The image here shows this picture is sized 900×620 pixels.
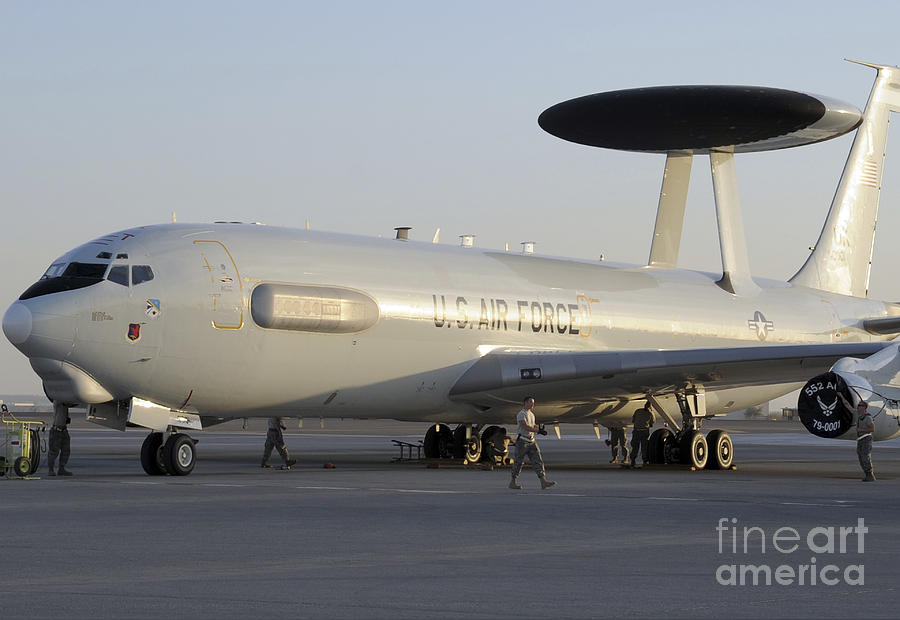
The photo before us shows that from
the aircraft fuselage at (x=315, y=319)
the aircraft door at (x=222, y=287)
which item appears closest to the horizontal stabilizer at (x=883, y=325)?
the aircraft fuselage at (x=315, y=319)

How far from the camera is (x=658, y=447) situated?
2995 cm

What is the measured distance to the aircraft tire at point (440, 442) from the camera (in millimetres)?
32375

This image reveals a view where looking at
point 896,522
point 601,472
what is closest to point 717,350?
point 601,472

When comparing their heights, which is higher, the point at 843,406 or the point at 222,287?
the point at 222,287

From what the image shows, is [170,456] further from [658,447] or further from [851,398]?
[851,398]

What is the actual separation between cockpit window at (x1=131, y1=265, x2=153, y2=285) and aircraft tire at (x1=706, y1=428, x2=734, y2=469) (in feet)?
45.1

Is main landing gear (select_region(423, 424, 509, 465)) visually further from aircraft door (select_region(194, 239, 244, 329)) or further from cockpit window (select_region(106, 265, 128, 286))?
cockpit window (select_region(106, 265, 128, 286))

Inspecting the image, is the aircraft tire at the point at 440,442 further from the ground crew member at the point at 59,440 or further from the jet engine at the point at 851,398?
the ground crew member at the point at 59,440

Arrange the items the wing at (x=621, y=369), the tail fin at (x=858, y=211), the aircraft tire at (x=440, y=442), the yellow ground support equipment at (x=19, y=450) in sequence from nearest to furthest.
Result: the yellow ground support equipment at (x=19, y=450) < the wing at (x=621, y=369) < the aircraft tire at (x=440, y=442) < the tail fin at (x=858, y=211)

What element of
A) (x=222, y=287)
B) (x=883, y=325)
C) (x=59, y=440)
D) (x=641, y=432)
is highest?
(x=883, y=325)

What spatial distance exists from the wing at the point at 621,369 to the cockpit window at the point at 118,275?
25.6 ft

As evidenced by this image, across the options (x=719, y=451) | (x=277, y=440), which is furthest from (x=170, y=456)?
(x=719, y=451)

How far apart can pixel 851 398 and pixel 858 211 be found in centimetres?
1710

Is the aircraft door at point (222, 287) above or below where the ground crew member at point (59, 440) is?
above
